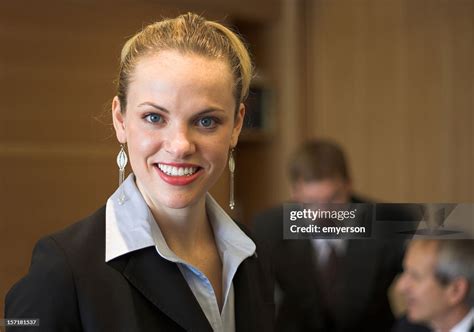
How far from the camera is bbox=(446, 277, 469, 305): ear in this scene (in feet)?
2.61

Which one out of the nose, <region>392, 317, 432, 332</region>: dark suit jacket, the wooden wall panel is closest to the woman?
the nose

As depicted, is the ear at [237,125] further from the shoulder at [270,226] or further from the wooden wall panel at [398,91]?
the wooden wall panel at [398,91]

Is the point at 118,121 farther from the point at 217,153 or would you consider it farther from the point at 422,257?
the point at 422,257

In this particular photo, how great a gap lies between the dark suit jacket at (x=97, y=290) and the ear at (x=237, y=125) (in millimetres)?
147

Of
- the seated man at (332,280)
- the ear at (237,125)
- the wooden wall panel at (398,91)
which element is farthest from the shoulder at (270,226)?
the wooden wall panel at (398,91)

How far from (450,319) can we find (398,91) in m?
1.70

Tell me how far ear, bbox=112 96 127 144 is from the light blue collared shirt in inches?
1.9

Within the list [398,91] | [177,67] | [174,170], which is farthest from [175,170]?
[398,91]

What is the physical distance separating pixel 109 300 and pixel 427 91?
1.84 metres

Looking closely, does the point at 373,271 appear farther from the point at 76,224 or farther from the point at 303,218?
the point at 76,224

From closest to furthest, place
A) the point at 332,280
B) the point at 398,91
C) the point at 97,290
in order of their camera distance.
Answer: the point at 97,290 < the point at 332,280 < the point at 398,91

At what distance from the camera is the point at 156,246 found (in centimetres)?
74

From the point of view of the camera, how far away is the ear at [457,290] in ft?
2.61

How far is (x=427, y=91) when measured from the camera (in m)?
2.35
